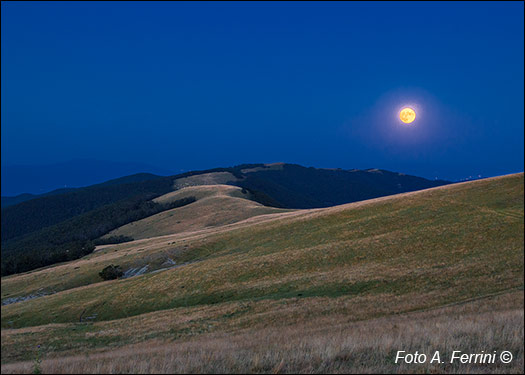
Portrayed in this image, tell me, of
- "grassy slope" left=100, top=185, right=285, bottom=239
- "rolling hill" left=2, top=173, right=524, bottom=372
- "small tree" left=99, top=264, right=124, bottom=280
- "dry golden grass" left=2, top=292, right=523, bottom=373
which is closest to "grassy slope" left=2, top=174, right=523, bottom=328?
"rolling hill" left=2, top=173, right=524, bottom=372

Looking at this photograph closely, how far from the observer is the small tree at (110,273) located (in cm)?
4233

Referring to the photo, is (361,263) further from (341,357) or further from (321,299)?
(341,357)

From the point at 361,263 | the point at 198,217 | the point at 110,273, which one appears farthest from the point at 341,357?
the point at 198,217

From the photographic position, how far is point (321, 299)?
70.0ft

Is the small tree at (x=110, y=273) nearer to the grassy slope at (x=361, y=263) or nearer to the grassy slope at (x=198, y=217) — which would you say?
the grassy slope at (x=361, y=263)

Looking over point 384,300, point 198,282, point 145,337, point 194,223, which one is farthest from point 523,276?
point 194,223

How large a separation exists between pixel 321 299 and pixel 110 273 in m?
30.6

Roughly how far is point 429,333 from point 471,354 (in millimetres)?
1740

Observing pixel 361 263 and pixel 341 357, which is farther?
pixel 361 263

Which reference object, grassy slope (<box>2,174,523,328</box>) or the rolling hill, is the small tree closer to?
the rolling hill

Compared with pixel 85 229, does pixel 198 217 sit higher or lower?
higher

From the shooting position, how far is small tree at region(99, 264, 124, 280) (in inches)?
1666

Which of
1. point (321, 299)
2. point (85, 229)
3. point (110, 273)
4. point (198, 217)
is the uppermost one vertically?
point (198, 217)

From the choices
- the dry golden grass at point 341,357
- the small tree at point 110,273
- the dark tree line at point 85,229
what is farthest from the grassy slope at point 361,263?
the dark tree line at point 85,229
